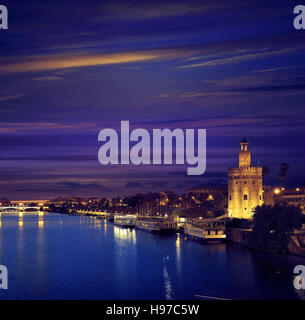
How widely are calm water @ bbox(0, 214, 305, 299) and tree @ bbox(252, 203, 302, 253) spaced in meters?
0.98

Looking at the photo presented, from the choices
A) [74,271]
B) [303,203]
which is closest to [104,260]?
[74,271]

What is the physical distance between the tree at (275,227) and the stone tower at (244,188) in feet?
49.1

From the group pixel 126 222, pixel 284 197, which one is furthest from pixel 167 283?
pixel 126 222

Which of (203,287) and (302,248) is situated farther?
(302,248)

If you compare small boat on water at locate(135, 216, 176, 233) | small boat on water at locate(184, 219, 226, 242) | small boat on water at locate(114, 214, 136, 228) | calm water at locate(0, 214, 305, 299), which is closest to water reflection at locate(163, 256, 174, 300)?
calm water at locate(0, 214, 305, 299)

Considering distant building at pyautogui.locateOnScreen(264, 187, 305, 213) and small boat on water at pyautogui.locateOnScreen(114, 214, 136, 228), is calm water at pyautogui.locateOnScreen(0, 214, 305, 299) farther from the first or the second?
small boat on water at pyautogui.locateOnScreen(114, 214, 136, 228)

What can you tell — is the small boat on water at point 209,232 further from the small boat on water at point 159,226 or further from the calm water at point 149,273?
the small boat on water at point 159,226

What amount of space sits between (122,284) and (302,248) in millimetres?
11668

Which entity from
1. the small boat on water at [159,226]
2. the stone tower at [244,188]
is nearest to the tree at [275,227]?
the stone tower at [244,188]

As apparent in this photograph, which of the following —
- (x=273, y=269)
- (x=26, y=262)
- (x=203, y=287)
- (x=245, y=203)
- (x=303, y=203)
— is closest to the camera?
(x=203, y=287)

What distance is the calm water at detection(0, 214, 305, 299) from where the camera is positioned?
2752cm
